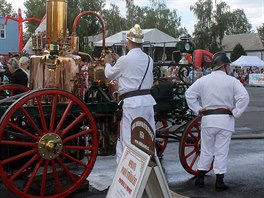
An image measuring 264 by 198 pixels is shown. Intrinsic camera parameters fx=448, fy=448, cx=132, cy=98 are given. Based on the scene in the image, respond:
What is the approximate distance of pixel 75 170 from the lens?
5922mm

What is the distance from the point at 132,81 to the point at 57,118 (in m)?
0.92

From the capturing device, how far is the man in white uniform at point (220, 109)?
5.08 meters

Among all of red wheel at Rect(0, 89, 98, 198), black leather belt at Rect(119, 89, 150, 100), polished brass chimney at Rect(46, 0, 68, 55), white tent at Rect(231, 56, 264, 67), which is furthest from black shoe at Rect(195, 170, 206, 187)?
white tent at Rect(231, 56, 264, 67)

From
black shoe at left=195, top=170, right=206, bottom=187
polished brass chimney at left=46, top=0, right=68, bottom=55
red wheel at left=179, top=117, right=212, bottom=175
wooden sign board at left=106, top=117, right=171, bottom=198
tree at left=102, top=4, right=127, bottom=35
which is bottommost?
black shoe at left=195, top=170, right=206, bottom=187

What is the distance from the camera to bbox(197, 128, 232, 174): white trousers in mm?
5117

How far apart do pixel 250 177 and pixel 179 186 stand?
1.04 metres

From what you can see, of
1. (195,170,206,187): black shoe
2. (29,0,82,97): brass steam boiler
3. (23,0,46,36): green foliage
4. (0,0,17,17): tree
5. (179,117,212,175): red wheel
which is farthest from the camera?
(0,0,17,17): tree

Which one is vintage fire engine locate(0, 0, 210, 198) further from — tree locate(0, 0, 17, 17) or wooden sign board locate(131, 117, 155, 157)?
tree locate(0, 0, 17, 17)

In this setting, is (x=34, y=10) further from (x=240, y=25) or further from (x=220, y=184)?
(x=240, y=25)

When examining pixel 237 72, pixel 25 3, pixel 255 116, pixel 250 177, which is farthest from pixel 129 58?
pixel 25 3

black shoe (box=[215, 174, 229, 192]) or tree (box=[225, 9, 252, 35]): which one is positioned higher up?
tree (box=[225, 9, 252, 35])

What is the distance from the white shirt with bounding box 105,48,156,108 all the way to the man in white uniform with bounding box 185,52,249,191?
682 millimetres

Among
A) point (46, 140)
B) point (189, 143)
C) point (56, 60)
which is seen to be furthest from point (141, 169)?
point (189, 143)

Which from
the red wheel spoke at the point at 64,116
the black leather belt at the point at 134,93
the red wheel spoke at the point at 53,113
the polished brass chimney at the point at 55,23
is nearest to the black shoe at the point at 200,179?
the black leather belt at the point at 134,93
